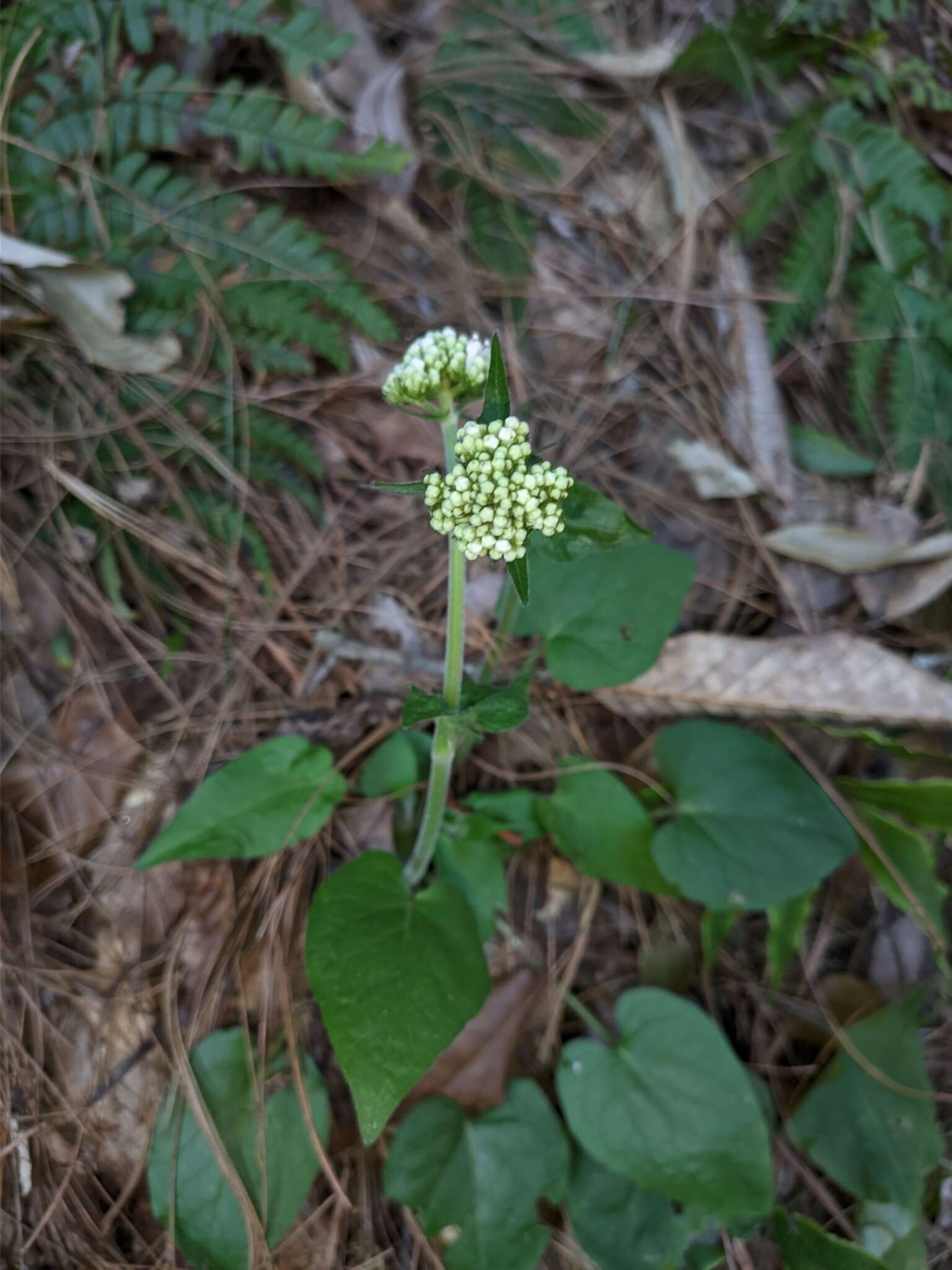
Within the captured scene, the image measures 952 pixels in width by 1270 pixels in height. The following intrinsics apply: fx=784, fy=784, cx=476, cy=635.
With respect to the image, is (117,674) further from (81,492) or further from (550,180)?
(550,180)

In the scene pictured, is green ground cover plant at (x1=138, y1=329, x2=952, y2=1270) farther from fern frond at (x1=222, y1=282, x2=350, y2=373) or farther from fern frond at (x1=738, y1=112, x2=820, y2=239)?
fern frond at (x1=738, y1=112, x2=820, y2=239)

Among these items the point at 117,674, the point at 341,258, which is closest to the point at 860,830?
the point at 117,674

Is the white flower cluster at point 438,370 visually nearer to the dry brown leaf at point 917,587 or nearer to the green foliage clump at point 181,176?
the green foliage clump at point 181,176

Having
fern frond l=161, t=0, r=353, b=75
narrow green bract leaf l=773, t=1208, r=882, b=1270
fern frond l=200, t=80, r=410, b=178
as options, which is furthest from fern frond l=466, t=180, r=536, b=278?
narrow green bract leaf l=773, t=1208, r=882, b=1270

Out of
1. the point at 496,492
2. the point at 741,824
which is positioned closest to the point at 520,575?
the point at 496,492

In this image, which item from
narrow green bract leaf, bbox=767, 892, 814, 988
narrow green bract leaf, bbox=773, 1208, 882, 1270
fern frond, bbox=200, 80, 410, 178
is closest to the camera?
narrow green bract leaf, bbox=773, 1208, 882, 1270

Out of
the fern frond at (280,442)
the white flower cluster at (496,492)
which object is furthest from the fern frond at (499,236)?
the white flower cluster at (496,492)

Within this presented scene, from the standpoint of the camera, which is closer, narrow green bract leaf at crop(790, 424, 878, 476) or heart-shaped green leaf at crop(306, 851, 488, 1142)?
heart-shaped green leaf at crop(306, 851, 488, 1142)

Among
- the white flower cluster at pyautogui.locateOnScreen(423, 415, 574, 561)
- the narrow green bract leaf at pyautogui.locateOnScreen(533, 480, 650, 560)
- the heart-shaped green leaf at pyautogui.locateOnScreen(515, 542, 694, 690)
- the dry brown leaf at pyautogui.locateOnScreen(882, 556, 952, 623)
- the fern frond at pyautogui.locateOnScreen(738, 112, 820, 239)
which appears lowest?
the dry brown leaf at pyautogui.locateOnScreen(882, 556, 952, 623)

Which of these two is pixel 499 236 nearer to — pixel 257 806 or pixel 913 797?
pixel 257 806
